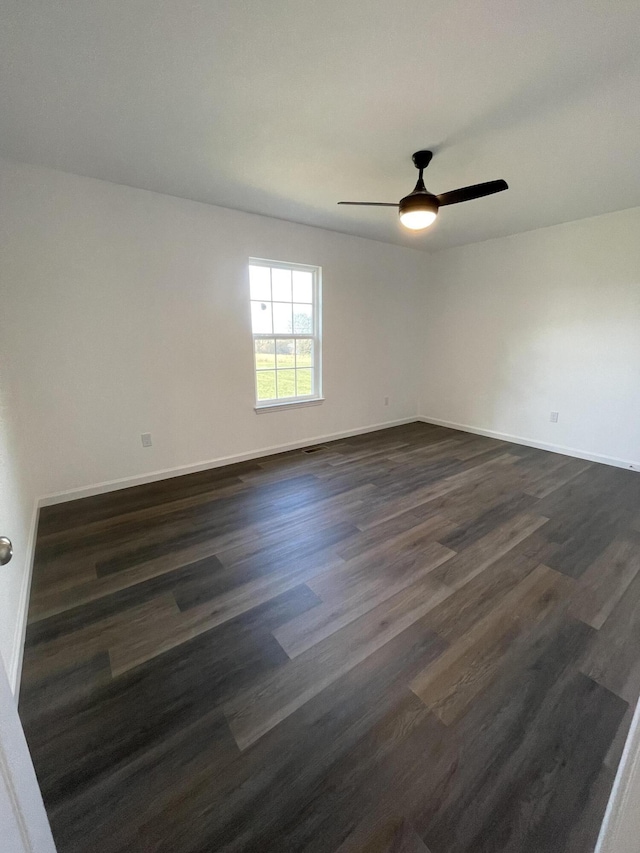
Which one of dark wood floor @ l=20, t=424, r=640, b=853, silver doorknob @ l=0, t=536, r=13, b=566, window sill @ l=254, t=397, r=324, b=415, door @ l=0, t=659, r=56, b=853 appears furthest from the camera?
window sill @ l=254, t=397, r=324, b=415

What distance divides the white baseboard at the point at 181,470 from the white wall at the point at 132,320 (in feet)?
0.17

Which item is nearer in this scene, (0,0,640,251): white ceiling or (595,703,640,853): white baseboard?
(595,703,640,853): white baseboard

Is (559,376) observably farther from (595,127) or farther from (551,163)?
(595,127)

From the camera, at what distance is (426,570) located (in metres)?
2.02

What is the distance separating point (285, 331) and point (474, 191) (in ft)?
7.47

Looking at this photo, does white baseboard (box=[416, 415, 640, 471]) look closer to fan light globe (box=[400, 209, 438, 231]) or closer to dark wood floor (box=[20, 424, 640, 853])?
dark wood floor (box=[20, 424, 640, 853])

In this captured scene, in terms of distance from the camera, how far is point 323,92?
1713mm

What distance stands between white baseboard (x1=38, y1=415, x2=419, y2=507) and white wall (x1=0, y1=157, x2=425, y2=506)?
5 cm

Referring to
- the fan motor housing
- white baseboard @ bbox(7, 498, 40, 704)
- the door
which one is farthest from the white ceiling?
white baseboard @ bbox(7, 498, 40, 704)

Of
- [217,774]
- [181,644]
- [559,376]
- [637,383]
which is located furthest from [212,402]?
[637,383]

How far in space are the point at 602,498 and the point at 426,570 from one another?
1985mm

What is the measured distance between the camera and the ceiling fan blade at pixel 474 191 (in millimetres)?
1983

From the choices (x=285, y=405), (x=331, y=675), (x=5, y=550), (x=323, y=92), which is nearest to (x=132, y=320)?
(x=285, y=405)

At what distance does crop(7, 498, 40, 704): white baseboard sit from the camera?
1.32 metres
